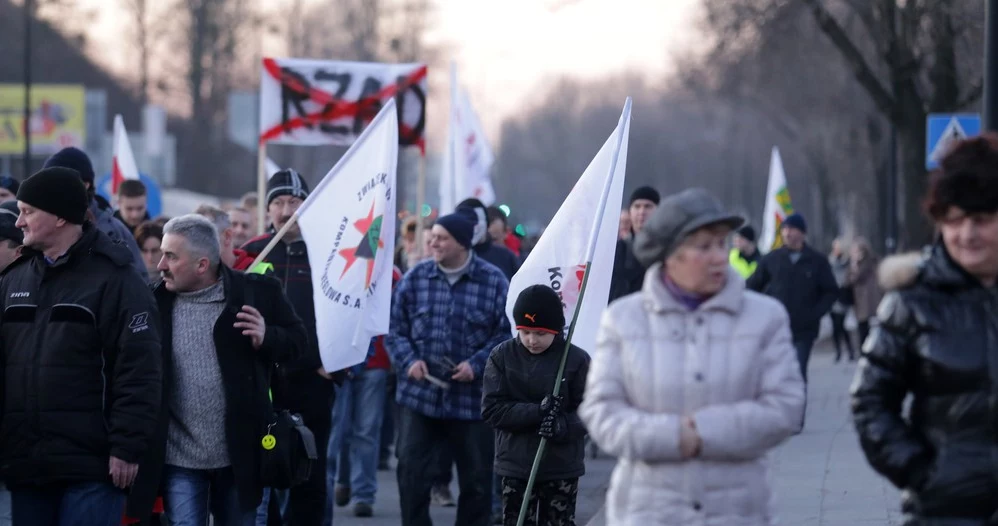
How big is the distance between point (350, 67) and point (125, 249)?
650 cm

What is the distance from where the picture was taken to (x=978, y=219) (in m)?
4.39

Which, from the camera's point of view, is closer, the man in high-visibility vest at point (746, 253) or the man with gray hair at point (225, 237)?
the man with gray hair at point (225, 237)

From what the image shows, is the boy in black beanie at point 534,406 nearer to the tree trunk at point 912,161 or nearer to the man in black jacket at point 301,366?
the man in black jacket at point 301,366

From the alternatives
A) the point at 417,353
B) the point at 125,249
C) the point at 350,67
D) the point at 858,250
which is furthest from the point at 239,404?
the point at 858,250

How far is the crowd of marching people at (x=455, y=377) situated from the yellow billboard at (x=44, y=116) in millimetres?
49658

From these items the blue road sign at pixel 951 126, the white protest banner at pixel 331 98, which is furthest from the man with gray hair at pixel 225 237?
the blue road sign at pixel 951 126

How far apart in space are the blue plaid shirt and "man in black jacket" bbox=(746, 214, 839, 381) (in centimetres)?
538

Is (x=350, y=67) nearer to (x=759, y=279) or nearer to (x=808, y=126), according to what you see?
(x=759, y=279)

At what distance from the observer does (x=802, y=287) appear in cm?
1423

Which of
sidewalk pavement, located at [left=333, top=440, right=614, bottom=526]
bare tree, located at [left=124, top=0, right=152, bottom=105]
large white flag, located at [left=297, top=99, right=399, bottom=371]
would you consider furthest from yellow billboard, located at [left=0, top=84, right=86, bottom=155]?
large white flag, located at [left=297, top=99, right=399, bottom=371]

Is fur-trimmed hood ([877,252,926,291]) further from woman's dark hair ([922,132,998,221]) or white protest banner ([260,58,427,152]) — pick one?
white protest banner ([260,58,427,152])

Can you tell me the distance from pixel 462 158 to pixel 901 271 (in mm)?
14340

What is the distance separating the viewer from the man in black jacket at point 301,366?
27.9 feet

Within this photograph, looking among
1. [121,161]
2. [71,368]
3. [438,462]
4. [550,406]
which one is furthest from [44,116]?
[71,368]
